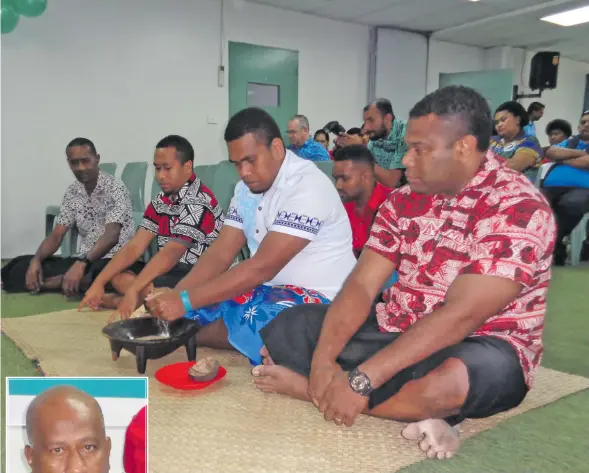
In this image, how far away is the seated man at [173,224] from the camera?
6.66 feet

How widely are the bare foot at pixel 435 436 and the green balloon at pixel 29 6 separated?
3440 mm

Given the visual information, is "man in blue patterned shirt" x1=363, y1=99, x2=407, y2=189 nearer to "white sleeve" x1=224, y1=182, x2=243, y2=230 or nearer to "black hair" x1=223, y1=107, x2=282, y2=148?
"white sleeve" x1=224, y1=182, x2=243, y2=230

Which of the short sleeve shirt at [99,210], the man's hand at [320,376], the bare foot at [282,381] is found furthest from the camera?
the short sleeve shirt at [99,210]

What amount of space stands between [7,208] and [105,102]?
3.59 feet

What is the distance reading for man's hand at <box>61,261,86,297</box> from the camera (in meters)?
2.54

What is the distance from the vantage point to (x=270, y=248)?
1472 millimetres

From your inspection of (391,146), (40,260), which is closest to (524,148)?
(391,146)

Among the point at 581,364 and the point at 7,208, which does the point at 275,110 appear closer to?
the point at 7,208

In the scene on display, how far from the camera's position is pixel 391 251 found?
1267 millimetres

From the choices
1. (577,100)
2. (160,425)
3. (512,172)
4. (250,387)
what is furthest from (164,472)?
(577,100)

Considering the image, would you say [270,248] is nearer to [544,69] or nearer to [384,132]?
[384,132]

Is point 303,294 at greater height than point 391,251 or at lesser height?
lesser

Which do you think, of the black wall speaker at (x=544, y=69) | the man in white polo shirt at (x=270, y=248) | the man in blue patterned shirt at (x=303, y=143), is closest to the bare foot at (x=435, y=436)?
the man in white polo shirt at (x=270, y=248)

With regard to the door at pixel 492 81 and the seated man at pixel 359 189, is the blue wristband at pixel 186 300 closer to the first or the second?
the seated man at pixel 359 189
